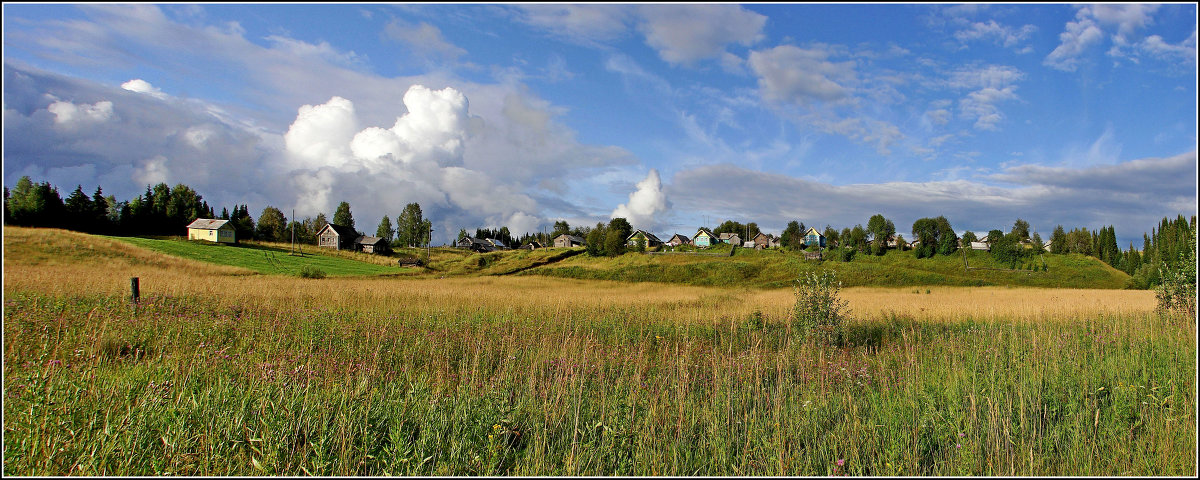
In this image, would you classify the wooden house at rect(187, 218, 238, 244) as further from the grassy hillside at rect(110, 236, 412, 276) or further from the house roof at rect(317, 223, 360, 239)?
the house roof at rect(317, 223, 360, 239)

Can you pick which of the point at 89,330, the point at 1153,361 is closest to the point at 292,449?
the point at 89,330

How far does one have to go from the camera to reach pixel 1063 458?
13.1 feet

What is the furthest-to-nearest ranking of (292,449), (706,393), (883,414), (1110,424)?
(706,393) < (883,414) < (1110,424) < (292,449)

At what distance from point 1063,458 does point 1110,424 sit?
118 cm

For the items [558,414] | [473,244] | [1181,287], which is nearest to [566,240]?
[473,244]

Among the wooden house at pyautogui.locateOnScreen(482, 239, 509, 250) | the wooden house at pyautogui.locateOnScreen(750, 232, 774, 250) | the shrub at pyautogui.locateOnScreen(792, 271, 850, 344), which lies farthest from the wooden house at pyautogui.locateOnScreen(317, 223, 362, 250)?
the shrub at pyautogui.locateOnScreen(792, 271, 850, 344)

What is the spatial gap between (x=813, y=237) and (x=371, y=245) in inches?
3369

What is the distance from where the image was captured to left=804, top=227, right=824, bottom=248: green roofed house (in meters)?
93.8

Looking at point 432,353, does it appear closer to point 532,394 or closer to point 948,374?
point 532,394

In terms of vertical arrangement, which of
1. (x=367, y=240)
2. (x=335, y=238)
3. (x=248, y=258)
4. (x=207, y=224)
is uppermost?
(x=207, y=224)

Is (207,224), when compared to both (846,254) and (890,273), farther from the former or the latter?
(846,254)

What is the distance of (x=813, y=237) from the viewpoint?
9706 centimetres

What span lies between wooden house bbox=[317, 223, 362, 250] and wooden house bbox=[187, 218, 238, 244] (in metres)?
25.5

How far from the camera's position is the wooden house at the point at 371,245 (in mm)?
89125
